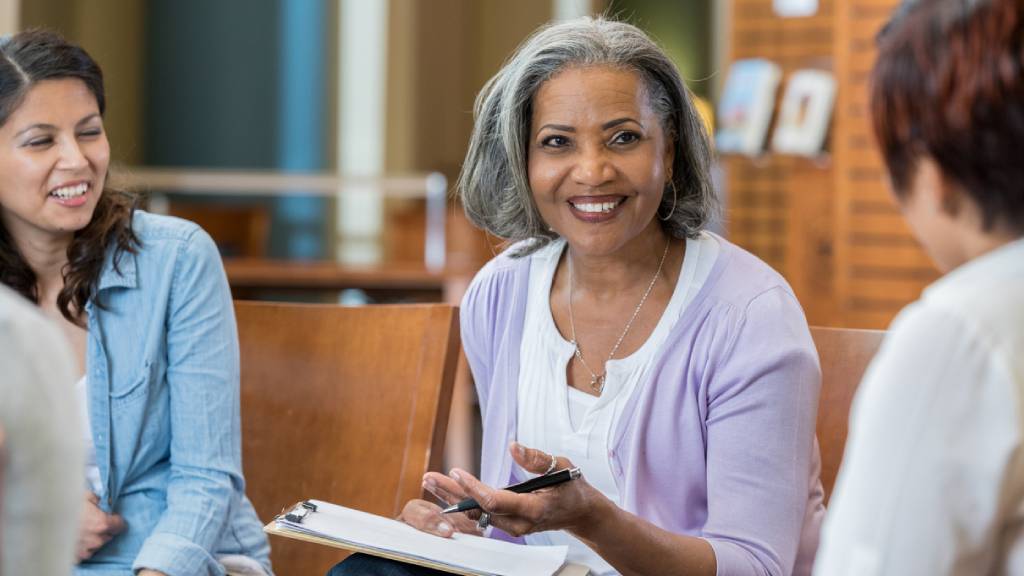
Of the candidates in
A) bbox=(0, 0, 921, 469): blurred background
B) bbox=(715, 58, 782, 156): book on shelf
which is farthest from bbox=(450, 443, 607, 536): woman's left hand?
bbox=(0, 0, 921, 469): blurred background

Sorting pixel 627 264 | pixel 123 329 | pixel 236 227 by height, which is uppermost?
pixel 627 264

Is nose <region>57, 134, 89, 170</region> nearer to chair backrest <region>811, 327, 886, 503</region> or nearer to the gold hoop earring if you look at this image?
the gold hoop earring

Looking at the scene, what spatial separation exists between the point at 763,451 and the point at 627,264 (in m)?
0.39

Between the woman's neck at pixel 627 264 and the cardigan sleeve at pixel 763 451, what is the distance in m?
0.26

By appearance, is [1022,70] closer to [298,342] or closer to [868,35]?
[298,342]

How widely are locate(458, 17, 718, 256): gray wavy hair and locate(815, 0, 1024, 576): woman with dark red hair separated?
3.00 ft


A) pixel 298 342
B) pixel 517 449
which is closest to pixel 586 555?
pixel 517 449

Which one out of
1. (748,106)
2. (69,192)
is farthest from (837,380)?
(748,106)

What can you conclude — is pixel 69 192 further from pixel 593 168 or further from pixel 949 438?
pixel 949 438

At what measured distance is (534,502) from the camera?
1.42 meters

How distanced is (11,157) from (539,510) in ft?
3.27

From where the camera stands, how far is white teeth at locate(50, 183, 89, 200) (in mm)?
1858

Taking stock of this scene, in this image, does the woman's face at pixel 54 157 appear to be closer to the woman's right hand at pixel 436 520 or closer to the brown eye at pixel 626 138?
the woman's right hand at pixel 436 520

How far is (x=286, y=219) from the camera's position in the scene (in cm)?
827
